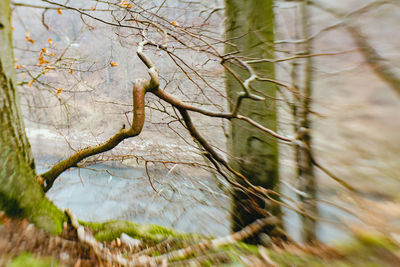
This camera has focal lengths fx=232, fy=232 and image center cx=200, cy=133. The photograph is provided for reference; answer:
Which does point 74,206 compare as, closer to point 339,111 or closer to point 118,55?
point 118,55

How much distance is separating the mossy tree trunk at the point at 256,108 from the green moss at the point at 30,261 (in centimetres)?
170

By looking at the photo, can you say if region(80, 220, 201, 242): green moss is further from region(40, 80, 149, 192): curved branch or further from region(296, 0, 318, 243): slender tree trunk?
region(296, 0, 318, 243): slender tree trunk

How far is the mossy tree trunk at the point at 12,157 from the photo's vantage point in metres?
1.41

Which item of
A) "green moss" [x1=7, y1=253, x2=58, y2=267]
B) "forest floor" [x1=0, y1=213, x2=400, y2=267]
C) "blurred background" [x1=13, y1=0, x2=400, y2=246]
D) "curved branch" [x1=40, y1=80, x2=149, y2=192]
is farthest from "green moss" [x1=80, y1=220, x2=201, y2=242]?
"green moss" [x1=7, y1=253, x2=58, y2=267]

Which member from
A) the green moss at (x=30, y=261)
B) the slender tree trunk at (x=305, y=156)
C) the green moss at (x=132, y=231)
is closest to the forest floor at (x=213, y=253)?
the green moss at (x=30, y=261)

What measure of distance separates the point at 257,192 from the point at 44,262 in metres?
1.73

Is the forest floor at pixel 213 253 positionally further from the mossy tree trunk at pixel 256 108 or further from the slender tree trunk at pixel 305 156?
the slender tree trunk at pixel 305 156

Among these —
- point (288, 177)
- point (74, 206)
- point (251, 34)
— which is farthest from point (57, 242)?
point (74, 206)

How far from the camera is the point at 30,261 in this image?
3.81 feet

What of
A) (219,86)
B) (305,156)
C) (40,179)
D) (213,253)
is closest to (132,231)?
(40,179)

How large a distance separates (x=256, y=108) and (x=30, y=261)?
2128 mm

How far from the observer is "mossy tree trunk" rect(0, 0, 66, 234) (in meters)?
1.41

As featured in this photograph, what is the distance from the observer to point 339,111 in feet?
8.64

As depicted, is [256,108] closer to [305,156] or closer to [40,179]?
[305,156]
